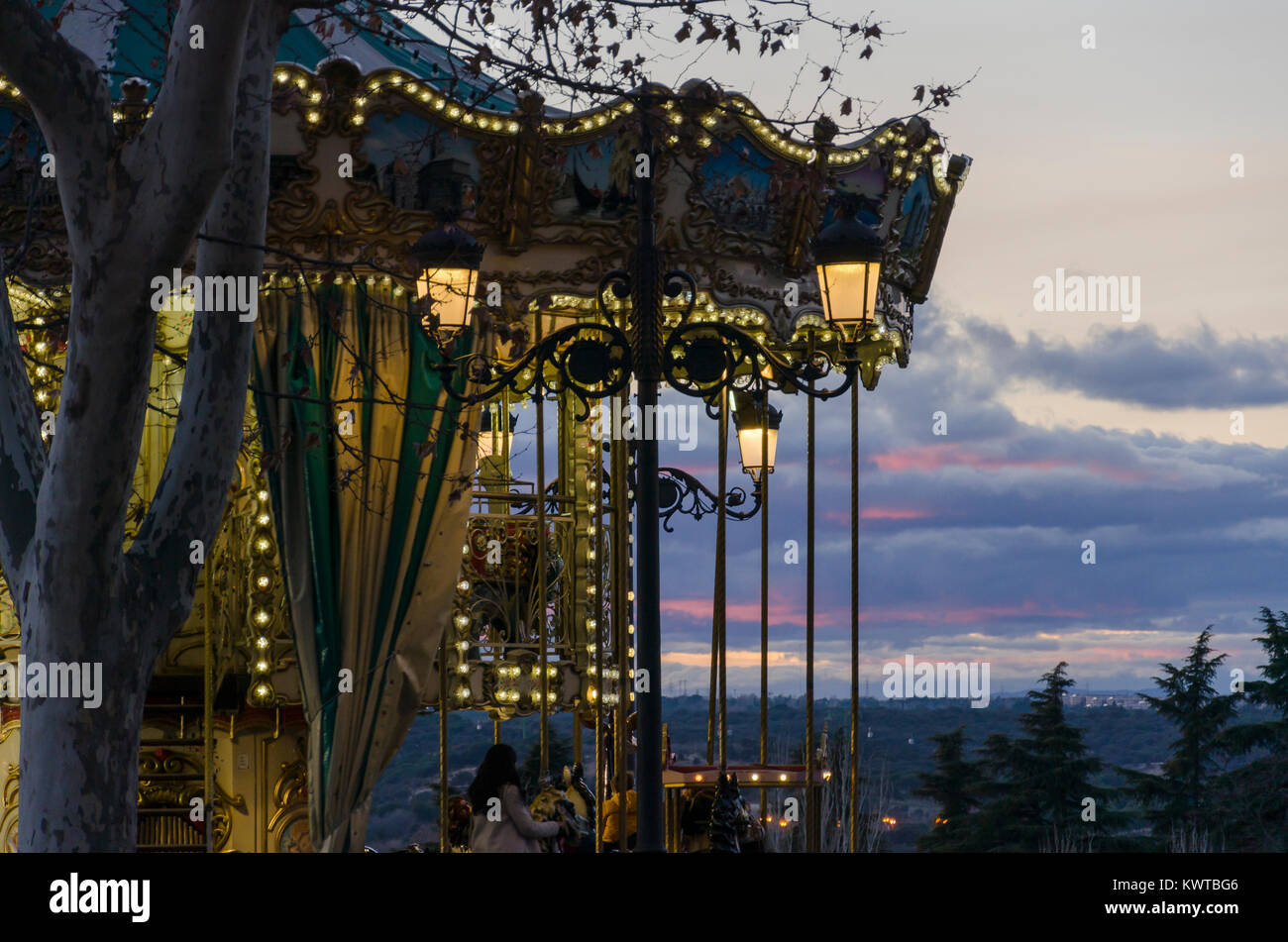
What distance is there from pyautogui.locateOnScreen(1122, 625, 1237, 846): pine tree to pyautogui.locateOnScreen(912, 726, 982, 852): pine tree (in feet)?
10.2

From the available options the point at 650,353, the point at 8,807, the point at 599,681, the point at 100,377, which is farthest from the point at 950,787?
the point at 100,377

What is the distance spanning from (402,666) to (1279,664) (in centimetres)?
2003

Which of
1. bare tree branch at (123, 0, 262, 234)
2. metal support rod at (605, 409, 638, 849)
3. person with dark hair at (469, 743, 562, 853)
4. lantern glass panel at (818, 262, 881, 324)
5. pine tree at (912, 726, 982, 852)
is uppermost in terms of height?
→ bare tree branch at (123, 0, 262, 234)

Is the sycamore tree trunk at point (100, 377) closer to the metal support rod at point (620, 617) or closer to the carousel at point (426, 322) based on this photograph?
the carousel at point (426, 322)

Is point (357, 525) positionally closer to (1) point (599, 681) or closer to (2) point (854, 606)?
(1) point (599, 681)

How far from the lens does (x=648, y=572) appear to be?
18.7ft

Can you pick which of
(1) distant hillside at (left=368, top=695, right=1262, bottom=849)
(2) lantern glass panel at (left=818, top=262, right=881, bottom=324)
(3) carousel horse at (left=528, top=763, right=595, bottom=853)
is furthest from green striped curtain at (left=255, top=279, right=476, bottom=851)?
(1) distant hillside at (left=368, top=695, right=1262, bottom=849)

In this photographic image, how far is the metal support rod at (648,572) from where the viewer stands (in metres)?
5.59

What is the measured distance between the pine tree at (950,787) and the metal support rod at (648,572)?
23502 millimetres

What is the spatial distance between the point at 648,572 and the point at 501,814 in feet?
10.1

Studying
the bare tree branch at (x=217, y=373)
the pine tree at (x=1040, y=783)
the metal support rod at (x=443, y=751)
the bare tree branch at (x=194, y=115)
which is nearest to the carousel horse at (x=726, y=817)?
the metal support rod at (x=443, y=751)

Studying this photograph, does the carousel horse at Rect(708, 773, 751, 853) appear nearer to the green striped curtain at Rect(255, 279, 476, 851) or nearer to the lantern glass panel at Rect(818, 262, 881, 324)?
the green striped curtain at Rect(255, 279, 476, 851)

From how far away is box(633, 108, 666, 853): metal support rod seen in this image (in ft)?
18.3
